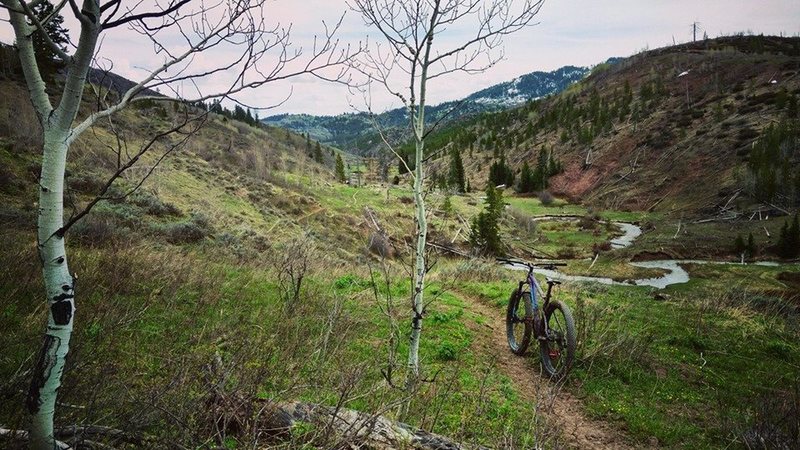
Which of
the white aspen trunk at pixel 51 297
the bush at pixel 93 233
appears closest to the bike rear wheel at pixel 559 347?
the white aspen trunk at pixel 51 297

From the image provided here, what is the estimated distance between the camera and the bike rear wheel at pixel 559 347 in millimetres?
5965

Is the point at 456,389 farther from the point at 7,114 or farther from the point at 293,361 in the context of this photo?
the point at 7,114

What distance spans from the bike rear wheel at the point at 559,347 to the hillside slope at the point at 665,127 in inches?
1703

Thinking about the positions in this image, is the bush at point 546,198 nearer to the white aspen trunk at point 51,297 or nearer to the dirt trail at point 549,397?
the dirt trail at point 549,397

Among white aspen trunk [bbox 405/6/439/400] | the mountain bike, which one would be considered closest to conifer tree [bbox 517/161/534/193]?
the mountain bike

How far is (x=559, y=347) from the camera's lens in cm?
644

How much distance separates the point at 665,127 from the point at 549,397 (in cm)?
7023

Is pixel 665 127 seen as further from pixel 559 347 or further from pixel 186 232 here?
pixel 186 232

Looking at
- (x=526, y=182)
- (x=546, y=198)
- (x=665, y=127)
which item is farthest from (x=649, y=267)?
(x=665, y=127)

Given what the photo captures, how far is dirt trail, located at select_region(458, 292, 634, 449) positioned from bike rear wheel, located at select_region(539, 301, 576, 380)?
265 mm

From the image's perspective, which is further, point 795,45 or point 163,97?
point 795,45

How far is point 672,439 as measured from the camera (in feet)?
16.7

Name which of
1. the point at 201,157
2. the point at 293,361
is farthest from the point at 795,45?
the point at 293,361

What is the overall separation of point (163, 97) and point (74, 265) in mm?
5677
